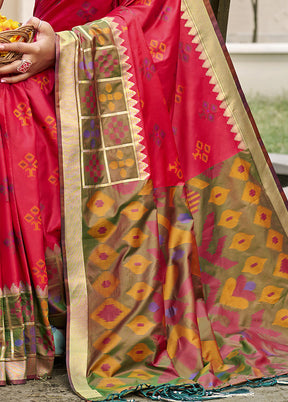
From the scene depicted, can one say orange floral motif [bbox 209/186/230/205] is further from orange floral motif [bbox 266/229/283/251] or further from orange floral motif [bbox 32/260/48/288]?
orange floral motif [bbox 32/260/48/288]

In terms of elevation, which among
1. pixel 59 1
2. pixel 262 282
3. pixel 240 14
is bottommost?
pixel 262 282

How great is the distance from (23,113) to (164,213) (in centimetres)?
50

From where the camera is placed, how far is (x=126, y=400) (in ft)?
6.64

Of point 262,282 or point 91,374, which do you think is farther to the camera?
point 262,282

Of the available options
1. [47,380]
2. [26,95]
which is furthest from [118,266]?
[26,95]

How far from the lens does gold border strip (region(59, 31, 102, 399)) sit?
2166 mm

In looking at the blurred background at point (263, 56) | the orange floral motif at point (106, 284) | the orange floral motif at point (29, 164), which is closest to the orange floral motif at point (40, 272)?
the orange floral motif at point (106, 284)

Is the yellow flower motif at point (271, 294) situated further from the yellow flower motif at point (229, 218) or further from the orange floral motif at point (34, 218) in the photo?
the orange floral motif at point (34, 218)

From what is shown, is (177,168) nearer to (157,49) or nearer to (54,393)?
(157,49)

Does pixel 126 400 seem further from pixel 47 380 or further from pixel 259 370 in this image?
pixel 259 370

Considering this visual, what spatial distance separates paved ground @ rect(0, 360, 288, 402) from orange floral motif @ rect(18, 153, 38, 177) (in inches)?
22.6

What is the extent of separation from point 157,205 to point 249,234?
32 cm

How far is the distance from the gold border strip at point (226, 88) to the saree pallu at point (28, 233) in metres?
0.54

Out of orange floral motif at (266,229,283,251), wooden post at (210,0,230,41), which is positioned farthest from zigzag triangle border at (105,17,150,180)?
wooden post at (210,0,230,41)
